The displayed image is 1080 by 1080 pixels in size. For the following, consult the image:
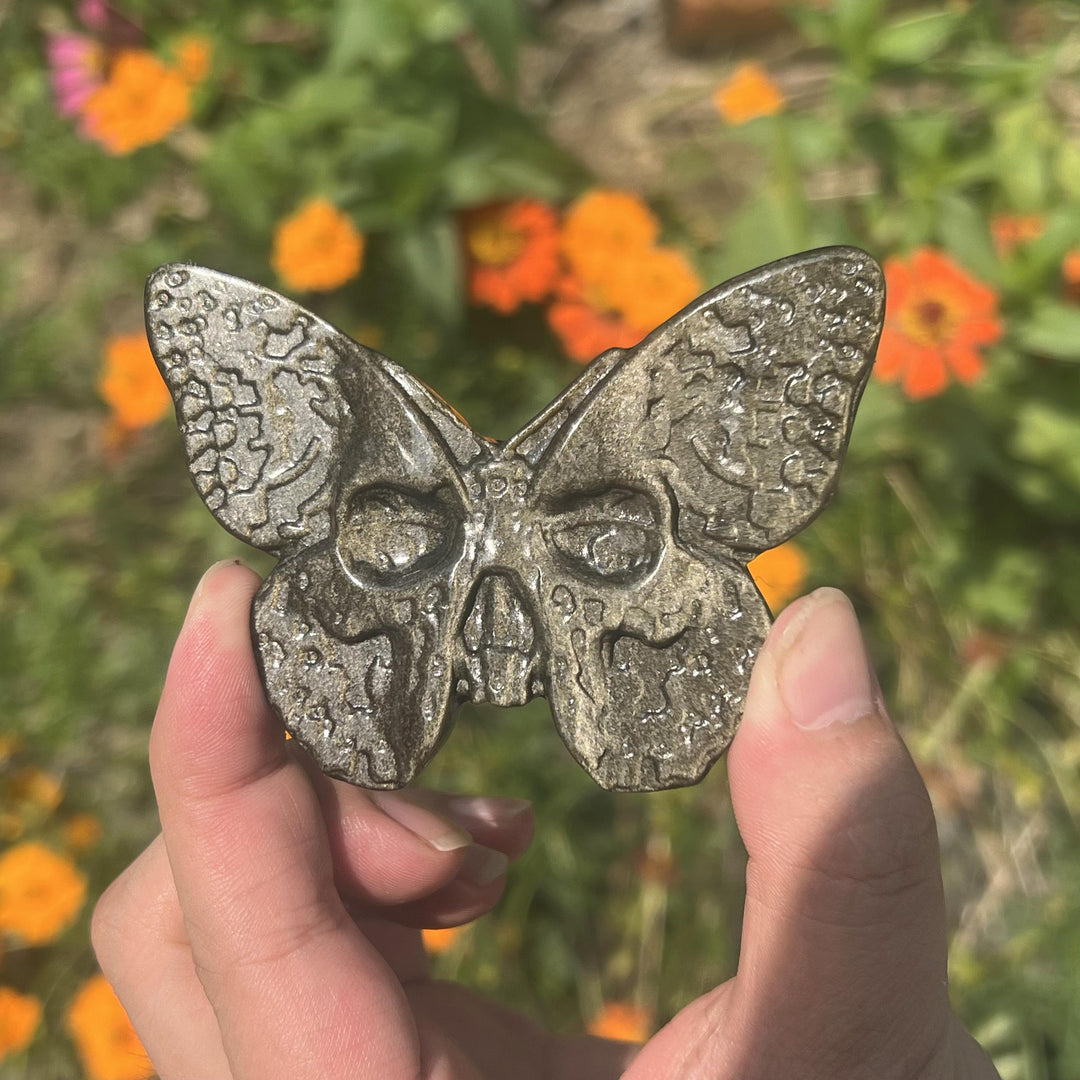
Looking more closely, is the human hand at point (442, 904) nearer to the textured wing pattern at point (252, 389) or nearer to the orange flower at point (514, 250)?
the textured wing pattern at point (252, 389)

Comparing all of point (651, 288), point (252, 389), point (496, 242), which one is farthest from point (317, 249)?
point (252, 389)

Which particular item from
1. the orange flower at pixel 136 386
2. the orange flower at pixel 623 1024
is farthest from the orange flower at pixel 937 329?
the orange flower at pixel 136 386

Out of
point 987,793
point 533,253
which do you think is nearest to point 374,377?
point 533,253

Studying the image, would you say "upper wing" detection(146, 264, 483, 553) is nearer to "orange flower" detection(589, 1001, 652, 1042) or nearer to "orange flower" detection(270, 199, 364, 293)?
"orange flower" detection(270, 199, 364, 293)

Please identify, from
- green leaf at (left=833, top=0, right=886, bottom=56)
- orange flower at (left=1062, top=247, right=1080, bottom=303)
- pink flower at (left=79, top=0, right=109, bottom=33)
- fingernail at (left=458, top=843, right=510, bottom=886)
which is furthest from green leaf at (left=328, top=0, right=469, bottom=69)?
fingernail at (left=458, top=843, right=510, bottom=886)

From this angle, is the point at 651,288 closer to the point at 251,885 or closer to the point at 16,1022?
the point at 251,885

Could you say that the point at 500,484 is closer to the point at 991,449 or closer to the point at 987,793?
the point at 991,449
